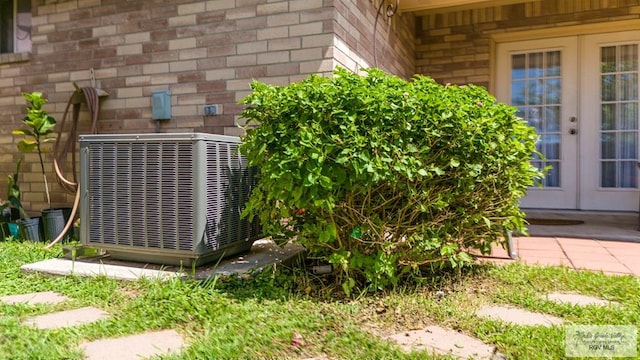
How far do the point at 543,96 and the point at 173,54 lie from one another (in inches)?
158

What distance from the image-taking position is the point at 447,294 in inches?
90.3

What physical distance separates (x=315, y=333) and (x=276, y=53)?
2.21 meters

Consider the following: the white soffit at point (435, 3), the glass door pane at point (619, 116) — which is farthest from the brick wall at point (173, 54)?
the glass door pane at point (619, 116)

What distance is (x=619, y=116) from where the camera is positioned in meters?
4.83

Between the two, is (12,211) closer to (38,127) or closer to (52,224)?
(52,224)

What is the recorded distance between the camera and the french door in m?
4.79

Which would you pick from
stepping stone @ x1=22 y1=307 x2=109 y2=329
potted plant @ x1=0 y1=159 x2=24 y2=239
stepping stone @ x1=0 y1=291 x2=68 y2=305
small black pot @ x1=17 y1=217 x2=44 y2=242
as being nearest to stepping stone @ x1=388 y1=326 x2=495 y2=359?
stepping stone @ x1=22 y1=307 x2=109 y2=329

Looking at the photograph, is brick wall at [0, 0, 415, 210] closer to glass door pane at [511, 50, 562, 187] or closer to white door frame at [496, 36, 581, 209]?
glass door pane at [511, 50, 562, 187]

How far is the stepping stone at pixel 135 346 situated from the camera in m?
1.62

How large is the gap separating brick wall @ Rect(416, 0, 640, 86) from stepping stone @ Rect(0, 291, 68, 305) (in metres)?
4.46

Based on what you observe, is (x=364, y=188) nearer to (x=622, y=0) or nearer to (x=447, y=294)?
(x=447, y=294)

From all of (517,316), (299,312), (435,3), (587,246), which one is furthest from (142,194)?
(435,3)

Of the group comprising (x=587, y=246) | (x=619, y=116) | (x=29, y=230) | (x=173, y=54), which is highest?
(x=173, y=54)

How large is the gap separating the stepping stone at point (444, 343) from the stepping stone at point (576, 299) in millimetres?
716
